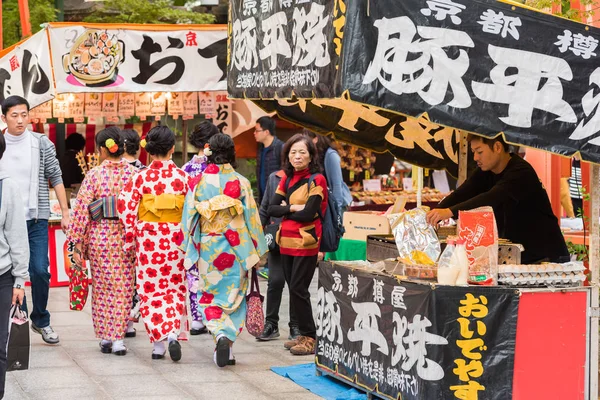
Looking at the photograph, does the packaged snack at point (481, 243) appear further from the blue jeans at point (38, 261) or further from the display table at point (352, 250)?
the display table at point (352, 250)

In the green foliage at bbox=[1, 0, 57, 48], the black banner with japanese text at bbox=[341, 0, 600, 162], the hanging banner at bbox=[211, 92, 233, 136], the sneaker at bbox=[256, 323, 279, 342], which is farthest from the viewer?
the green foliage at bbox=[1, 0, 57, 48]

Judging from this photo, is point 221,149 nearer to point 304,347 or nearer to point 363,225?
point 304,347

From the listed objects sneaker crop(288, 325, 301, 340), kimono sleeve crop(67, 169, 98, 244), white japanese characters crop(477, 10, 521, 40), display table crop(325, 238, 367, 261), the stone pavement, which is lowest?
the stone pavement

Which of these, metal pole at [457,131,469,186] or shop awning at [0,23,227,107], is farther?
shop awning at [0,23,227,107]

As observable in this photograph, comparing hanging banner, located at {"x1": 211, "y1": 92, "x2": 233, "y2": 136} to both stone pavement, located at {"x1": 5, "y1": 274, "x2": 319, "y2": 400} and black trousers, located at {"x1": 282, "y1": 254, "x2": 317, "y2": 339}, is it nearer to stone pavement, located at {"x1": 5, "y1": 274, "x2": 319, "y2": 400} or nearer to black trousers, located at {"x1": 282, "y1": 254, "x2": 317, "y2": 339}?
stone pavement, located at {"x1": 5, "y1": 274, "x2": 319, "y2": 400}

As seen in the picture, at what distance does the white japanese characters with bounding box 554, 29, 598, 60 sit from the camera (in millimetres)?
6047

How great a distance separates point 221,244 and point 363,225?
14.6 ft

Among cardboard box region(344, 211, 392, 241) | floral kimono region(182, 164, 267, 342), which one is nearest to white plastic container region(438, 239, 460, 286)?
floral kimono region(182, 164, 267, 342)

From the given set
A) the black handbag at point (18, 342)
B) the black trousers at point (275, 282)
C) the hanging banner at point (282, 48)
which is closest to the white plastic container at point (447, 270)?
the hanging banner at point (282, 48)

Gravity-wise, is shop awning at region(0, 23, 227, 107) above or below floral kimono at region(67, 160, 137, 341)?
above

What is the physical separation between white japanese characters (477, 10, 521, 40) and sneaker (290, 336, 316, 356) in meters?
4.21

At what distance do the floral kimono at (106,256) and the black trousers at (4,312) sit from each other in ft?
9.28

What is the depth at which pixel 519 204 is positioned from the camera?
729cm

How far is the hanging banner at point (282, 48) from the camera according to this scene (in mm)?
6090
